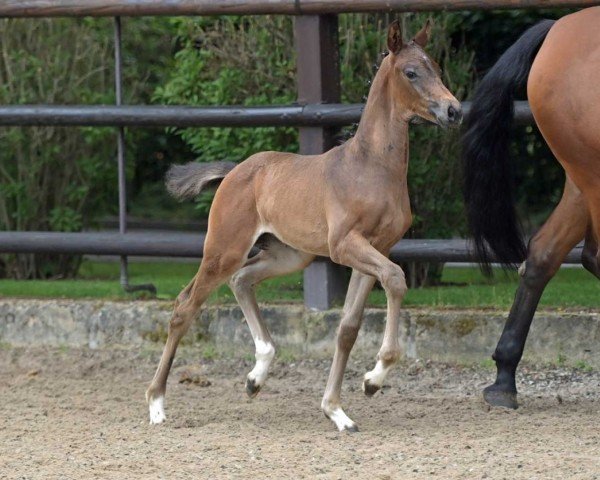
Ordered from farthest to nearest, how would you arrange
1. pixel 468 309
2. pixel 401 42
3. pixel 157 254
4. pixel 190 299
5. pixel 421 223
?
pixel 421 223 < pixel 157 254 < pixel 468 309 < pixel 190 299 < pixel 401 42

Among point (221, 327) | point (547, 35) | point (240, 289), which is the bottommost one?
point (221, 327)

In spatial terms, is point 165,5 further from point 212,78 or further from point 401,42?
point 401,42

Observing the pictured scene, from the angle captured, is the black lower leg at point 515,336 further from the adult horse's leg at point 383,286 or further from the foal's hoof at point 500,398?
the adult horse's leg at point 383,286

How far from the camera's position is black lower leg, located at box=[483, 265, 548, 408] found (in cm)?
577

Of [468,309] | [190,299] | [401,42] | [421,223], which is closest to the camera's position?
[401,42]

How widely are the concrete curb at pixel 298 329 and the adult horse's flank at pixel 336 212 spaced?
Answer: 1.17m

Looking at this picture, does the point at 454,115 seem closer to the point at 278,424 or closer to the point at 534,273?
the point at 534,273

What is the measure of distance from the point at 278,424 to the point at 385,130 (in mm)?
1392

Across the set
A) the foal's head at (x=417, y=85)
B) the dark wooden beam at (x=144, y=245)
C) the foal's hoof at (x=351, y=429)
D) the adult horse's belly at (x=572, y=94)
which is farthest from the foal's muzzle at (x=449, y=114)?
the dark wooden beam at (x=144, y=245)

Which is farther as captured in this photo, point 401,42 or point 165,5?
point 165,5

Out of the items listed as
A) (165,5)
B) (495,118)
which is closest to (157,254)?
(165,5)

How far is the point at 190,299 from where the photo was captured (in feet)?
18.4

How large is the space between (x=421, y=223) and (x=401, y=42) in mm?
2977

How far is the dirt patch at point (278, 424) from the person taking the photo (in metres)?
4.51
